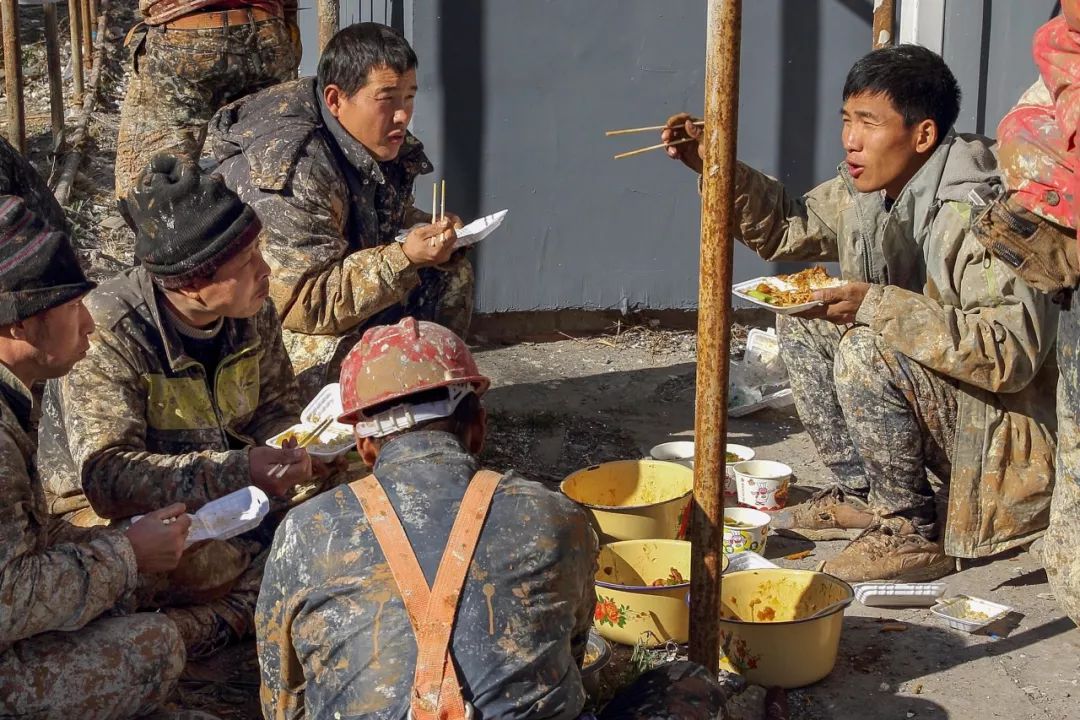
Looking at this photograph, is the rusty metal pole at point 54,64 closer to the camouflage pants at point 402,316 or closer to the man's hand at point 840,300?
the camouflage pants at point 402,316

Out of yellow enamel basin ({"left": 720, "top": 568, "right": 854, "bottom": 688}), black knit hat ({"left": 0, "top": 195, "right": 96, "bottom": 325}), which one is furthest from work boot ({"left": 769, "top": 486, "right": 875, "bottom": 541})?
black knit hat ({"left": 0, "top": 195, "right": 96, "bottom": 325})

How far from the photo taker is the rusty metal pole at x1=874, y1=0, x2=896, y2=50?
6391mm

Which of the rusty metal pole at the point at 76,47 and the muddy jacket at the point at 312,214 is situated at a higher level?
the rusty metal pole at the point at 76,47

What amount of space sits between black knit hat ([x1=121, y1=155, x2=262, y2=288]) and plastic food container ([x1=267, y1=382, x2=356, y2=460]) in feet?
1.81

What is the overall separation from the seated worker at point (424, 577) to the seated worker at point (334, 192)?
6.71 feet

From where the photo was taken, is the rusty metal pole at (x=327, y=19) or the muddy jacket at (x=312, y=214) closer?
the muddy jacket at (x=312, y=214)

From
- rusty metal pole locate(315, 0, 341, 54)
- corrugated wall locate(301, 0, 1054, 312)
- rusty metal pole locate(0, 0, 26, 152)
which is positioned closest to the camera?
corrugated wall locate(301, 0, 1054, 312)

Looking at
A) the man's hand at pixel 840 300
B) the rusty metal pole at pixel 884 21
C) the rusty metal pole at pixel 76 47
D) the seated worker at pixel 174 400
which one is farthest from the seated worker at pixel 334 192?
the rusty metal pole at pixel 76 47

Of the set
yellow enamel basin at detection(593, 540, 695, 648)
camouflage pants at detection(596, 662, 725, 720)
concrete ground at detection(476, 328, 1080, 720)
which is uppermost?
camouflage pants at detection(596, 662, 725, 720)

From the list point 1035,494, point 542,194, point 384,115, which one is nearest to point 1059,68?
point 1035,494

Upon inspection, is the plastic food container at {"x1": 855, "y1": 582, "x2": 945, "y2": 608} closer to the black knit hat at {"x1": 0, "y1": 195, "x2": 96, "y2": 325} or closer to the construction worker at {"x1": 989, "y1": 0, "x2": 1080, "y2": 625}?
the construction worker at {"x1": 989, "y1": 0, "x2": 1080, "y2": 625}

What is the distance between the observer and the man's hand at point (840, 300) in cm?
411

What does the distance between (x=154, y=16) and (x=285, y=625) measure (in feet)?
13.6

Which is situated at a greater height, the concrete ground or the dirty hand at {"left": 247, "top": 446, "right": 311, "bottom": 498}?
the dirty hand at {"left": 247, "top": 446, "right": 311, "bottom": 498}
